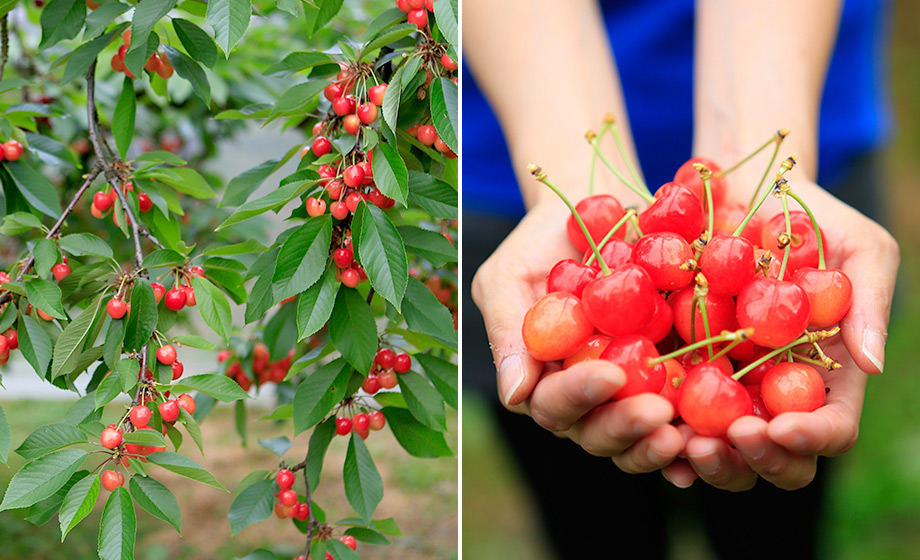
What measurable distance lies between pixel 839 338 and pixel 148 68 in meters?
1.06

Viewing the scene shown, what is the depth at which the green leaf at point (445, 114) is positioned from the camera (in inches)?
34.0

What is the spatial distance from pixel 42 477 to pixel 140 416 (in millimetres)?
116

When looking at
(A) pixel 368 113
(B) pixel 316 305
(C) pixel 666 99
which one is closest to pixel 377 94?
(A) pixel 368 113

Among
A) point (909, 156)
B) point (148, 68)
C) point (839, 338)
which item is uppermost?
point (909, 156)

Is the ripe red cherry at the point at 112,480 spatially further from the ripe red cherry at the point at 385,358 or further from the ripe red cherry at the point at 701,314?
the ripe red cherry at the point at 701,314

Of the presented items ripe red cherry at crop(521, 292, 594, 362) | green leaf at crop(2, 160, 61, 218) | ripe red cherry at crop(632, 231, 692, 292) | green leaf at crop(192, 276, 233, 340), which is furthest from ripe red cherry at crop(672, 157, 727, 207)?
green leaf at crop(2, 160, 61, 218)

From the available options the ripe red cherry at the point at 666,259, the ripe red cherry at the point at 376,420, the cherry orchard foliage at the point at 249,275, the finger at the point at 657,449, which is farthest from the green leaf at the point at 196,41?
the finger at the point at 657,449

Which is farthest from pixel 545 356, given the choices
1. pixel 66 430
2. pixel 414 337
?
pixel 66 430

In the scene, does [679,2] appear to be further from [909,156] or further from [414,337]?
[909,156]

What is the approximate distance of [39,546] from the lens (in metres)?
2.24

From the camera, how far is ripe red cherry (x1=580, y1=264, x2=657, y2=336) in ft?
2.51

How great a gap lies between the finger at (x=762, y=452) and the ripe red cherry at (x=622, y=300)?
140mm

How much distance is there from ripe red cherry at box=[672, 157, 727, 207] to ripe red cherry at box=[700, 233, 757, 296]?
0.59 ft

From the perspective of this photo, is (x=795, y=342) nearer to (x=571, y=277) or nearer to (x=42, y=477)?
(x=571, y=277)
